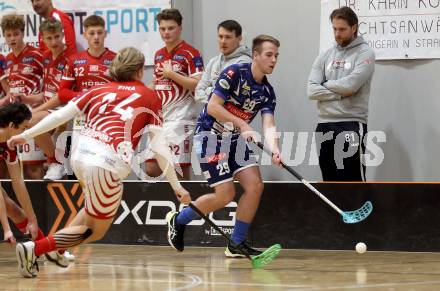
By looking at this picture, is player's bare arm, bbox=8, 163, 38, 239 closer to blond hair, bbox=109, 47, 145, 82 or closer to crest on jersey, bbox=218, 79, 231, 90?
blond hair, bbox=109, 47, 145, 82

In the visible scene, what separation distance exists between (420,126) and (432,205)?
119 centimetres

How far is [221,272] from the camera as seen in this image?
21.6 feet

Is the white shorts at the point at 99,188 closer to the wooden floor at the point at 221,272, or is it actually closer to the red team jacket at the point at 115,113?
the red team jacket at the point at 115,113

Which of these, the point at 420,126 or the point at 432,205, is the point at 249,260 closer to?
the point at 432,205

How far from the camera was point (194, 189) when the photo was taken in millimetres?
8273

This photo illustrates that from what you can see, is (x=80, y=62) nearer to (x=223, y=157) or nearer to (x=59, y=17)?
(x=59, y=17)

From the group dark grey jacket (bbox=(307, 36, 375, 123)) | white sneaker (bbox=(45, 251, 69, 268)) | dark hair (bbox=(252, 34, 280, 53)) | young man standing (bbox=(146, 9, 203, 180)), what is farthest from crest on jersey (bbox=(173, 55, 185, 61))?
white sneaker (bbox=(45, 251, 69, 268))

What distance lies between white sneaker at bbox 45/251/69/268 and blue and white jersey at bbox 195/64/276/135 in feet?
5.06

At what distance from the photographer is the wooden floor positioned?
591 cm

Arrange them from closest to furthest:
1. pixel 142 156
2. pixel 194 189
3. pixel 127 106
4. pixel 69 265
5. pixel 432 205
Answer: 1. pixel 127 106
2. pixel 69 265
3. pixel 432 205
4. pixel 194 189
5. pixel 142 156

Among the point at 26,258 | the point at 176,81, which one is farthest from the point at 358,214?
the point at 26,258

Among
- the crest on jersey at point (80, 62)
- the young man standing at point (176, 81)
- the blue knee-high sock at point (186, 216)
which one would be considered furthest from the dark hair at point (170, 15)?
the blue knee-high sock at point (186, 216)

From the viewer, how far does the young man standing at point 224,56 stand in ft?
26.5

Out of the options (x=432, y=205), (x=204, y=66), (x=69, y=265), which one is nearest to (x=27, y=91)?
(x=204, y=66)
